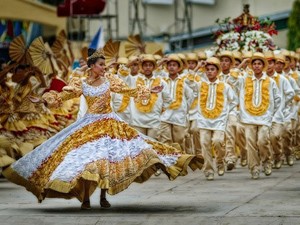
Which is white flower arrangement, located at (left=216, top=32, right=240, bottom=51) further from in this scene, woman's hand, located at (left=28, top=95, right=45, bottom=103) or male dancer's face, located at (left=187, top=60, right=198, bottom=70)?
woman's hand, located at (left=28, top=95, right=45, bottom=103)

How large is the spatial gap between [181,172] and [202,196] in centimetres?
203

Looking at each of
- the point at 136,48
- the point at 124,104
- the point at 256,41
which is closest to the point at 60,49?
the point at 136,48

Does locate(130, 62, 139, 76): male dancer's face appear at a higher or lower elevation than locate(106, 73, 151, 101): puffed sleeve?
lower

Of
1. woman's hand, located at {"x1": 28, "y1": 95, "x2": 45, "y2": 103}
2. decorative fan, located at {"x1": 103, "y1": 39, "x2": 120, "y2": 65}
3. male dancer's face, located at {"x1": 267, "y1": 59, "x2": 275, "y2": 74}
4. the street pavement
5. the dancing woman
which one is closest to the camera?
the street pavement

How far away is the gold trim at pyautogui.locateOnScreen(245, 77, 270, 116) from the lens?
2328cm

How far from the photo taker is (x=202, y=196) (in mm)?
19516

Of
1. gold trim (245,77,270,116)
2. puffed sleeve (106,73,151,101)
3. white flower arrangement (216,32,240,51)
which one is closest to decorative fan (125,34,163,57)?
white flower arrangement (216,32,240,51)

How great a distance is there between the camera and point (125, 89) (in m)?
18.1

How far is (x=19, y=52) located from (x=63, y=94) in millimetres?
7015

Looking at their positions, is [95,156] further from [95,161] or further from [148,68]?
[148,68]

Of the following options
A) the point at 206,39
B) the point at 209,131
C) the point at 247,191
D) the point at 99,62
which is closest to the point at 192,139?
the point at 209,131

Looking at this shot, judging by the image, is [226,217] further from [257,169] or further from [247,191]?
[257,169]

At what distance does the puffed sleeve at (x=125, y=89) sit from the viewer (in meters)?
18.0

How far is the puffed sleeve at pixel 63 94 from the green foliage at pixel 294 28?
21102 mm
